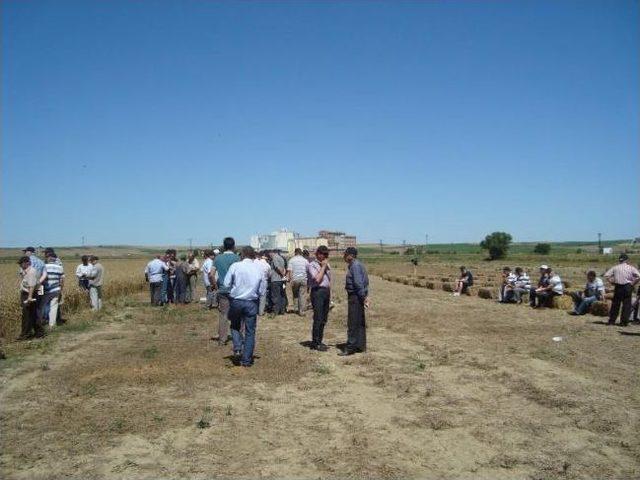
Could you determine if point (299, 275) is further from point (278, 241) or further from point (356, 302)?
point (278, 241)

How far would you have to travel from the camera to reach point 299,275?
14.3 metres

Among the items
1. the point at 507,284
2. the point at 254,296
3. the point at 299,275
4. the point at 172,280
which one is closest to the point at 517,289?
the point at 507,284

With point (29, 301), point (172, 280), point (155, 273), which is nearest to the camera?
point (29, 301)

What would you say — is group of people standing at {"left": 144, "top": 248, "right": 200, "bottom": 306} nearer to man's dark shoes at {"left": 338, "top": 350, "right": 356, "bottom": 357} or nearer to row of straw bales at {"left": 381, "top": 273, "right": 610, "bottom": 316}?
man's dark shoes at {"left": 338, "top": 350, "right": 356, "bottom": 357}

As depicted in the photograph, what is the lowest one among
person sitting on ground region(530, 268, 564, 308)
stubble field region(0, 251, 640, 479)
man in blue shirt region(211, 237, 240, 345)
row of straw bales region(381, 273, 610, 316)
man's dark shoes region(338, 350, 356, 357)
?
stubble field region(0, 251, 640, 479)

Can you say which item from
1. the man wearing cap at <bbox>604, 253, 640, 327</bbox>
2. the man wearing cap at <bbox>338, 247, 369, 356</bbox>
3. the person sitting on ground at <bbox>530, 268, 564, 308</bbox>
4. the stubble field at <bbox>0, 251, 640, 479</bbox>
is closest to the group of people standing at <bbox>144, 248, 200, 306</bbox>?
the stubble field at <bbox>0, 251, 640, 479</bbox>

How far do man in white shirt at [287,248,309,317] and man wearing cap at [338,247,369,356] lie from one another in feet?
14.4

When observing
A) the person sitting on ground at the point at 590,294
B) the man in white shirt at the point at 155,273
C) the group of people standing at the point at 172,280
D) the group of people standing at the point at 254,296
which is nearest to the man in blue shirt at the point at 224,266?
the group of people standing at the point at 254,296

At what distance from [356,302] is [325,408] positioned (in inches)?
129

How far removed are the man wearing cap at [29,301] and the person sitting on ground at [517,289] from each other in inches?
570

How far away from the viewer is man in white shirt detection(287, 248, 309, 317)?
14.2 metres

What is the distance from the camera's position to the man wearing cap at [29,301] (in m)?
10.6

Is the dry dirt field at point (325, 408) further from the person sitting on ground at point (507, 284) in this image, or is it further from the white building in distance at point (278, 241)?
the white building in distance at point (278, 241)

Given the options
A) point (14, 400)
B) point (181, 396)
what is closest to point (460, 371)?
point (181, 396)
